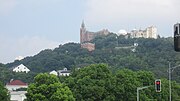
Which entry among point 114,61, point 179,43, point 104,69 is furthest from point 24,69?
point 179,43

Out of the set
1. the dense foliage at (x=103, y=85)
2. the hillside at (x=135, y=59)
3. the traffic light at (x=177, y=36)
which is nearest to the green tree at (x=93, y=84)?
the dense foliage at (x=103, y=85)

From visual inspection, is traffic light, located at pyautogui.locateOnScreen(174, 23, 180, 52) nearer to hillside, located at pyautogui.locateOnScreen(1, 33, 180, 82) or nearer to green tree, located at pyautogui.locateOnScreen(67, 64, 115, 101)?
green tree, located at pyautogui.locateOnScreen(67, 64, 115, 101)

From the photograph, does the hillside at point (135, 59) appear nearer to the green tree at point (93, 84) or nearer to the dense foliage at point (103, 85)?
the dense foliage at point (103, 85)

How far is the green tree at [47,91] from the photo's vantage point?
51562 millimetres

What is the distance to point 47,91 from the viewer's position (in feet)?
174

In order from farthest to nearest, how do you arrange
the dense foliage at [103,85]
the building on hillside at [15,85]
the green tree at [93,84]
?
the building on hillside at [15,85]
the dense foliage at [103,85]
the green tree at [93,84]

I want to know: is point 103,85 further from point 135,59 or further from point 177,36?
point 135,59

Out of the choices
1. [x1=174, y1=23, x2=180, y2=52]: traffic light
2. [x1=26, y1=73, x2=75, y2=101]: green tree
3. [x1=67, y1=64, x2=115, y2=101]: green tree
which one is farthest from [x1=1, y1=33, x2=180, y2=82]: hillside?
[x1=174, y1=23, x2=180, y2=52]: traffic light

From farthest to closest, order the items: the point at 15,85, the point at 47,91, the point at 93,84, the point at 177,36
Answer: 1. the point at 15,85
2. the point at 93,84
3. the point at 47,91
4. the point at 177,36

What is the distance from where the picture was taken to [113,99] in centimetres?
5969

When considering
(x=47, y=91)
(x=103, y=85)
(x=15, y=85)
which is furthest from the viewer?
(x=15, y=85)

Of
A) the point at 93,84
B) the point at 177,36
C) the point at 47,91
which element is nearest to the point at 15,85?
the point at 93,84

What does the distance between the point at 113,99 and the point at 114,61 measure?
105m

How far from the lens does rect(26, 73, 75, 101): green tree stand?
51562mm
